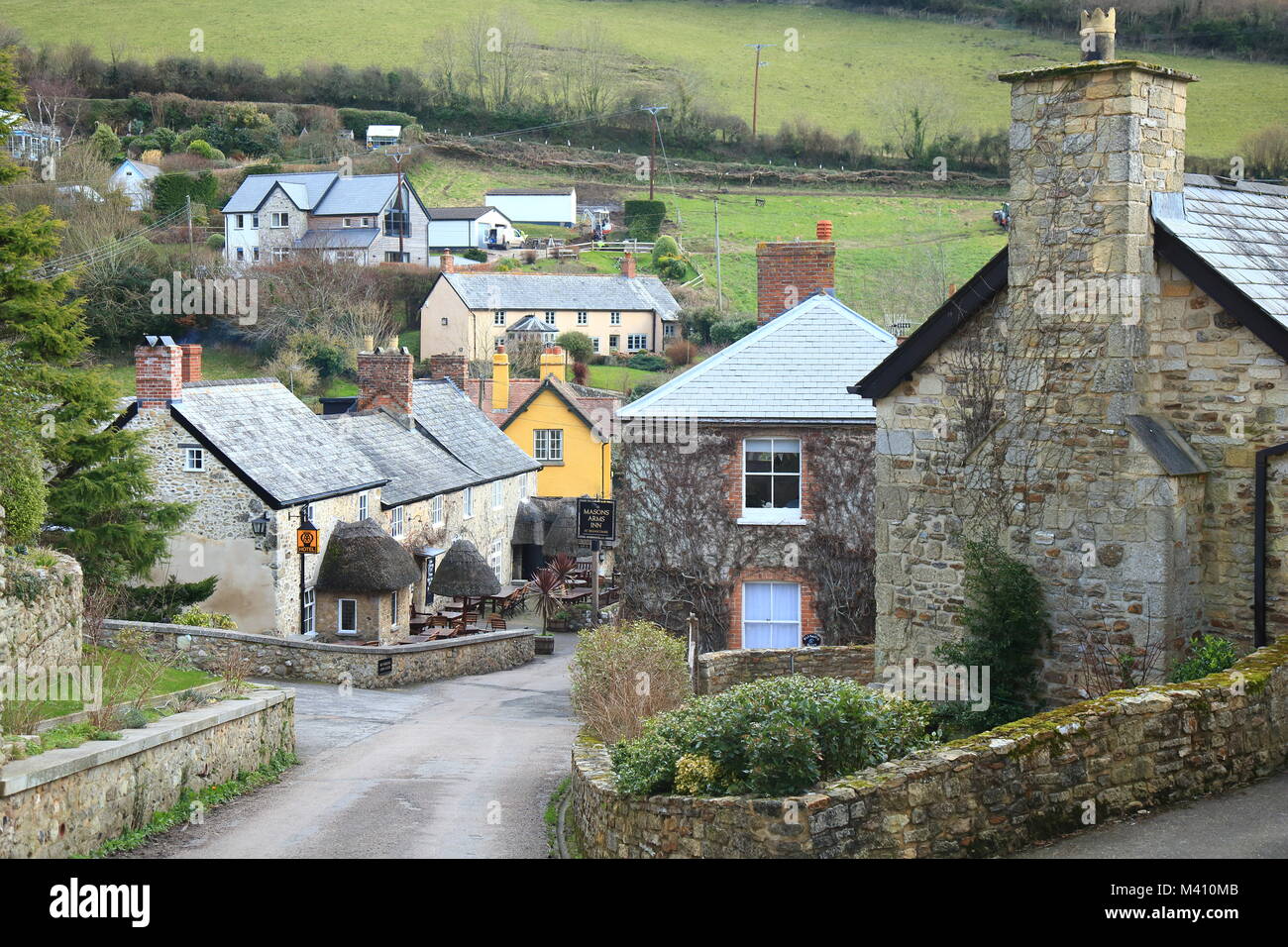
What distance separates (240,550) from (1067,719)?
2144 centimetres

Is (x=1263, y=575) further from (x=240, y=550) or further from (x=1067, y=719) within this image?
(x=240, y=550)

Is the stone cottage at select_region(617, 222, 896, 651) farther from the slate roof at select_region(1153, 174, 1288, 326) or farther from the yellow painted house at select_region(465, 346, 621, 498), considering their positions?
the yellow painted house at select_region(465, 346, 621, 498)

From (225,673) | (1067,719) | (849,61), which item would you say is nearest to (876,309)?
(225,673)

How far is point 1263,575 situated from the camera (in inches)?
493

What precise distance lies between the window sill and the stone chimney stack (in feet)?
33.6

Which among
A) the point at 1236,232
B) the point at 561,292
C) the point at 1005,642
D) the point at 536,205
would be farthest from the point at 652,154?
the point at 1005,642

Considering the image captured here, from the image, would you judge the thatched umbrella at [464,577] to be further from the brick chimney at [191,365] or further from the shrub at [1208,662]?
the shrub at [1208,662]

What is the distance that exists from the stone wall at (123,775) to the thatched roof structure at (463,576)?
15.5 m

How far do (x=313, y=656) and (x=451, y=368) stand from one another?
23091 millimetres

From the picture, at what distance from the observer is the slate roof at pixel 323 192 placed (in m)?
81.6

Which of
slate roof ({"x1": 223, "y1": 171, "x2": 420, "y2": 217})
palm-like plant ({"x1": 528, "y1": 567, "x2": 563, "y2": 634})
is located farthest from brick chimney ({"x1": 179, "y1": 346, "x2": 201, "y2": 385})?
slate roof ({"x1": 223, "y1": 171, "x2": 420, "y2": 217})

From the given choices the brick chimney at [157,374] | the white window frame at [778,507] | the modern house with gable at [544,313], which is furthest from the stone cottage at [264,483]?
the modern house with gable at [544,313]

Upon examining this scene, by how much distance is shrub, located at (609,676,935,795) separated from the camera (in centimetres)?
923
